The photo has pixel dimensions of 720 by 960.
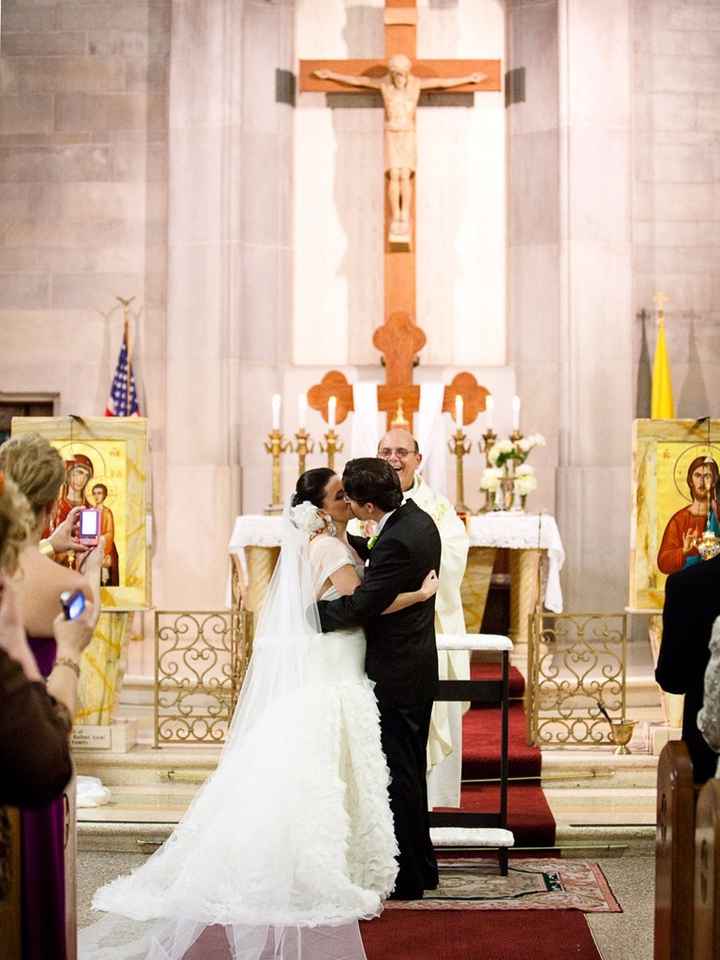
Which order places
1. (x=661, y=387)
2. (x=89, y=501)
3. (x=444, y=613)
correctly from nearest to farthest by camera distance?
(x=444, y=613)
(x=89, y=501)
(x=661, y=387)

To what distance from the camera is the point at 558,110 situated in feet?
38.9

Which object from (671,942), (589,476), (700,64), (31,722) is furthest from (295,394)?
(31,722)

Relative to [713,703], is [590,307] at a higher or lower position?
higher

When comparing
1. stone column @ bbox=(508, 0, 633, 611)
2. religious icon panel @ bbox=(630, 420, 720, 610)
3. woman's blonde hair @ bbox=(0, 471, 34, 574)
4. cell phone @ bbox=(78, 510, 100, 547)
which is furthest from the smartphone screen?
stone column @ bbox=(508, 0, 633, 611)

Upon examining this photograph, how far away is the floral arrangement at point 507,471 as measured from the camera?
9914mm

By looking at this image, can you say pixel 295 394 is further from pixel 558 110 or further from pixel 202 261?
pixel 558 110

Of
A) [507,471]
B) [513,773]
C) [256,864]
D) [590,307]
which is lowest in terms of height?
[513,773]

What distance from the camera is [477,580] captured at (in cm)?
970

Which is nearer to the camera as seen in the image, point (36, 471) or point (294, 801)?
point (36, 471)

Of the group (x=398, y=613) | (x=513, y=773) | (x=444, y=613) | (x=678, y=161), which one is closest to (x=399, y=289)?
(x=678, y=161)

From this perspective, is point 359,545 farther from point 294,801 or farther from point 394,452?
point 294,801

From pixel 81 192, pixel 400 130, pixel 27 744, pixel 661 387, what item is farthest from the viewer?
pixel 81 192

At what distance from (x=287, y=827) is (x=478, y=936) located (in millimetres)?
872

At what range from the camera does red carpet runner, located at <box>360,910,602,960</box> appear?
5285mm
